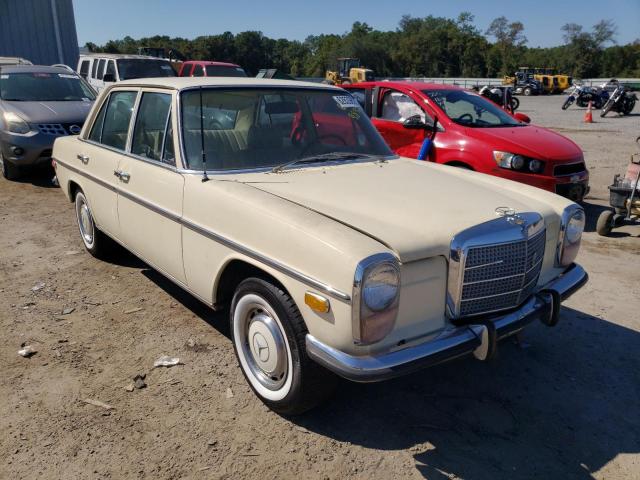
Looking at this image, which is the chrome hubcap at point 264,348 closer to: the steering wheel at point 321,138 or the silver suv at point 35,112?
the steering wheel at point 321,138

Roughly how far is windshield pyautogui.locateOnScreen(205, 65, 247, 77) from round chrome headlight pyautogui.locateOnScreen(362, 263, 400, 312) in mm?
13671

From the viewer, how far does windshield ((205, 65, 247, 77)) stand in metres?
15.1

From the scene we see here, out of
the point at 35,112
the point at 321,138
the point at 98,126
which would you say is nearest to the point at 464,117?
the point at 321,138

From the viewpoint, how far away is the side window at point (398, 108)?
7.18 metres

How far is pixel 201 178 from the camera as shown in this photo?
3252 millimetres

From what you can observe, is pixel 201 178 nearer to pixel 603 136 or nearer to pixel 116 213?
pixel 116 213

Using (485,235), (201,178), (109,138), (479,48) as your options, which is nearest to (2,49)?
(109,138)

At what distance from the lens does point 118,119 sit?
4.36m

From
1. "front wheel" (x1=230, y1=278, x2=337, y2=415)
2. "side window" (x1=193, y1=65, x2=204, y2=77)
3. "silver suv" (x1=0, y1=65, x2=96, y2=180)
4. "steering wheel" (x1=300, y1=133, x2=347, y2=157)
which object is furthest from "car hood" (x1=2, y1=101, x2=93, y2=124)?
"side window" (x1=193, y1=65, x2=204, y2=77)

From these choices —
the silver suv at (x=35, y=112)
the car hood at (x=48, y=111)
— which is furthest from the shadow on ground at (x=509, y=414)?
the car hood at (x=48, y=111)

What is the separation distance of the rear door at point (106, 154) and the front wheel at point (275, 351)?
1.78 metres

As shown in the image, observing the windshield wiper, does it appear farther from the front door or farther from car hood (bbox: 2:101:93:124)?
car hood (bbox: 2:101:93:124)

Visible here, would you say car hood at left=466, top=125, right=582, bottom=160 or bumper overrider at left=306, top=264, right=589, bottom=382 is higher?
car hood at left=466, top=125, right=582, bottom=160

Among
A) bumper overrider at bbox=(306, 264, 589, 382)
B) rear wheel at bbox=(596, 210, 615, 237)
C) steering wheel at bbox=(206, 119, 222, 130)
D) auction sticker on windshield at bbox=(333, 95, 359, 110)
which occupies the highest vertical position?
auction sticker on windshield at bbox=(333, 95, 359, 110)
